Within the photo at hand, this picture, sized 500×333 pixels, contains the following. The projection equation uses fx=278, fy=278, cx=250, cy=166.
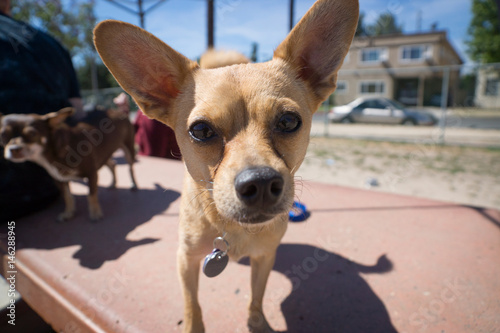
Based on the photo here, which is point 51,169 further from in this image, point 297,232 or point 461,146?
point 461,146

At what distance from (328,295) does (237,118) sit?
4.58ft

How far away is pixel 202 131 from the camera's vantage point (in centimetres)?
150

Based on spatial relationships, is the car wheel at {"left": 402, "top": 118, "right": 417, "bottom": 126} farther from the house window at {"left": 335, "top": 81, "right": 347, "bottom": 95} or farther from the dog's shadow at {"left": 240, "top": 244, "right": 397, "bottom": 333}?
the house window at {"left": 335, "top": 81, "right": 347, "bottom": 95}

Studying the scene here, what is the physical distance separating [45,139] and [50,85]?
2.64 ft

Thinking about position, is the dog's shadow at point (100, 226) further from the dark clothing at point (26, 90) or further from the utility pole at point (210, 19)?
the utility pole at point (210, 19)

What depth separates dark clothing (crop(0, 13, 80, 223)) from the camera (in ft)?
9.28

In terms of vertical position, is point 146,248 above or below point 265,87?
below

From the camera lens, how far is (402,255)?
7.79 ft

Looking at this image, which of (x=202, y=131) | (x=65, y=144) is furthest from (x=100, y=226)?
(x=202, y=131)

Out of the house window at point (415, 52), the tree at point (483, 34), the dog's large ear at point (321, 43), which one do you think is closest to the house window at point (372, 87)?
the house window at point (415, 52)

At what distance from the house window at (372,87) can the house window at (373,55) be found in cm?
459

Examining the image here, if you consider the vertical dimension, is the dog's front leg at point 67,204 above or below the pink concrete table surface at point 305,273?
above

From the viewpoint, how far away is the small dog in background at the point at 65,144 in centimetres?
257

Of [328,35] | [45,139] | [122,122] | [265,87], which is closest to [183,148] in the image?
[265,87]
